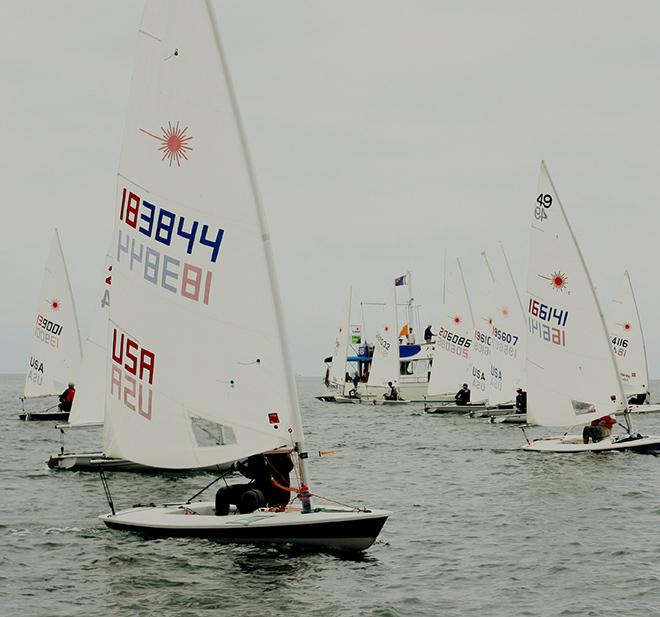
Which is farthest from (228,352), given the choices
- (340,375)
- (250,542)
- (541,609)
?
(340,375)

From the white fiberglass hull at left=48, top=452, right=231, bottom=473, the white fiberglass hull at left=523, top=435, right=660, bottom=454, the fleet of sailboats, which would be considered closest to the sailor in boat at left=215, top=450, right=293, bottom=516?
the fleet of sailboats

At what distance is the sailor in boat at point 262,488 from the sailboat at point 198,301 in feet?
0.65

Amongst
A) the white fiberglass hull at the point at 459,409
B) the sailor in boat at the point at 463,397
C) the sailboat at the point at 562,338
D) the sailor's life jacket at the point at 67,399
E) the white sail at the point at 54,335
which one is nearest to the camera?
the sailboat at the point at 562,338

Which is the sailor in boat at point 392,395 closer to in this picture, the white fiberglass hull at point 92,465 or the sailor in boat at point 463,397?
the sailor in boat at point 463,397

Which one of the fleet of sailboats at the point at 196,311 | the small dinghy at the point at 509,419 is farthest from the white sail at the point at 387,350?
A: the fleet of sailboats at the point at 196,311

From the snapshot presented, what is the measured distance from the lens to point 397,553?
49.7ft

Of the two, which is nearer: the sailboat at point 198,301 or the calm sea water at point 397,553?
the calm sea water at point 397,553

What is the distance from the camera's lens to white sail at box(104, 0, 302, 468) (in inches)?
542

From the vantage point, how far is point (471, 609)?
12258 mm

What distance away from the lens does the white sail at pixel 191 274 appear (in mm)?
13773

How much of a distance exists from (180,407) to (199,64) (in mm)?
4851

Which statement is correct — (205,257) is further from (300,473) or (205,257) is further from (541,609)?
(541,609)

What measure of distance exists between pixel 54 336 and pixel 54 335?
6cm

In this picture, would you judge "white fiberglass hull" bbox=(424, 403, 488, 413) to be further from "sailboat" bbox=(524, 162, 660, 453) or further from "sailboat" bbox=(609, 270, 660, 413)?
"sailboat" bbox=(524, 162, 660, 453)
